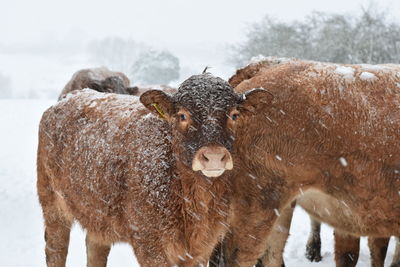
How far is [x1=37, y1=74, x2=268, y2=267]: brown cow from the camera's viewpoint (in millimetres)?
3096

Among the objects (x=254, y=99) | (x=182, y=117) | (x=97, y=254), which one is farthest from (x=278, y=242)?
(x=182, y=117)

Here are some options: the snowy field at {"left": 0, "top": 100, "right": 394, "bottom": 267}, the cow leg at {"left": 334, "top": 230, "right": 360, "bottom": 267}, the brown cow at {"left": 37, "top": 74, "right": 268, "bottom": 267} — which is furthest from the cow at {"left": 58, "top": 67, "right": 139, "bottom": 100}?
the cow leg at {"left": 334, "top": 230, "right": 360, "bottom": 267}

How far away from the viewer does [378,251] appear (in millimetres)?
5410

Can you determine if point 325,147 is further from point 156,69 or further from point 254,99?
point 156,69

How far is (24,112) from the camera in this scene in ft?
77.0

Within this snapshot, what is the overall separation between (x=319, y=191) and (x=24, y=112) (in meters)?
21.6

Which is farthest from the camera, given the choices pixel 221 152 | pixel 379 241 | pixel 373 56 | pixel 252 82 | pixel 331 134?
pixel 373 56

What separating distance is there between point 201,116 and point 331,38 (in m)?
22.8

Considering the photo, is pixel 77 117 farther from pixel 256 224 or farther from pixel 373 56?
pixel 373 56

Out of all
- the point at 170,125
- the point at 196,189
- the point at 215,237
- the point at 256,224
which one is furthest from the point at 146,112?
the point at 256,224

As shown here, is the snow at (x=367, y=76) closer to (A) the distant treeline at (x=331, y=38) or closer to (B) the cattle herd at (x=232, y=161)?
(B) the cattle herd at (x=232, y=161)

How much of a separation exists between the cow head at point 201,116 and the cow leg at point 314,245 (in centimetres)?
379

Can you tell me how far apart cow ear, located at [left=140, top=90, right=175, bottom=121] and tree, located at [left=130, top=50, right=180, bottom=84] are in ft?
125

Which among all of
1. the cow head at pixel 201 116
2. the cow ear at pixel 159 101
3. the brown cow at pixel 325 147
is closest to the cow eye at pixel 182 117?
the cow head at pixel 201 116
